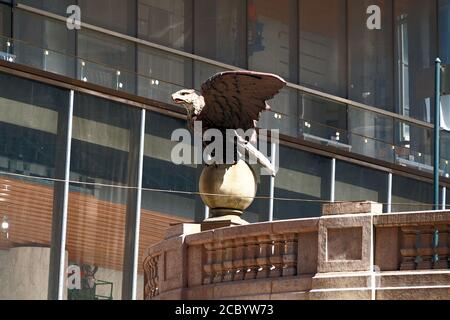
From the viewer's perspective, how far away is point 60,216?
1242 inches

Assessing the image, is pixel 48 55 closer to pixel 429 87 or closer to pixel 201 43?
pixel 201 43

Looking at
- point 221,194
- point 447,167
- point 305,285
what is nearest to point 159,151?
Answer: point 447,167

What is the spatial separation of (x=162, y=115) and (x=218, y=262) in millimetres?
13883

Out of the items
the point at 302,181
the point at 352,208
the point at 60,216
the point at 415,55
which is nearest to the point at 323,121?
the point at 302,181

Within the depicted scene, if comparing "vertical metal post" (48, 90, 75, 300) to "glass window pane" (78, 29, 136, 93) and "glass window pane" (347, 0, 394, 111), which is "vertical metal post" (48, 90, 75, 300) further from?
"glass window pane" (347, 0, 394, 111)

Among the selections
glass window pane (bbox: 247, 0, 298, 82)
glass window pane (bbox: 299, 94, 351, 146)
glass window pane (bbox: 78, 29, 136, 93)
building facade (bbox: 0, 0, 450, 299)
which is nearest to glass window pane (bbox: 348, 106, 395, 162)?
building facade (bbox: 0, 0, 450, 299)

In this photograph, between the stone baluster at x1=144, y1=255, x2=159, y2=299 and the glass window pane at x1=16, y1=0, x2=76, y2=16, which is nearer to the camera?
the stone baluster at x1=144, y1=255, x2=159, y2=299

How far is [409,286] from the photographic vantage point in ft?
61.0

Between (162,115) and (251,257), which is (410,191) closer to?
(162,115)

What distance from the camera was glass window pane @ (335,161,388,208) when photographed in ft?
124

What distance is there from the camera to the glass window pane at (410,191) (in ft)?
127

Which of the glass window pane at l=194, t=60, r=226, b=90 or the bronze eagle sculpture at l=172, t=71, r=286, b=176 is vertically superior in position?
the glass window pane at l=194, t=60, r=226, b=90

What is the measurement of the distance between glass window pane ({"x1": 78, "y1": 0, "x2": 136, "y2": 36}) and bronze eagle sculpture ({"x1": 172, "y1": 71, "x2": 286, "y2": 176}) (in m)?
11.7

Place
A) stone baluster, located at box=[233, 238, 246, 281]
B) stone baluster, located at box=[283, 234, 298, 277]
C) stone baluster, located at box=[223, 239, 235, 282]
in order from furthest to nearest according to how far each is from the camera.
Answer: stone baluster, located at box=[223, 239, 235, 282], stone baluster, located at box=[233, 238, 246, 281], stone baluster, located at box=[283, 234, 298, 277]
